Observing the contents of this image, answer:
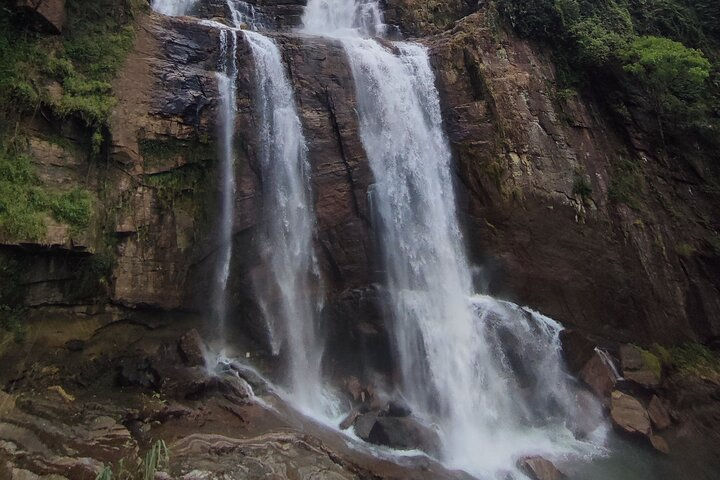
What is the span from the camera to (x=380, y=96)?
15.6m

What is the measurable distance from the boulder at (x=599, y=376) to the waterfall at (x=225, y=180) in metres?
10.6

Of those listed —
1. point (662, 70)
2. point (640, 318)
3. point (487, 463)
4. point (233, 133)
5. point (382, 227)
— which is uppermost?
point (662, 70)

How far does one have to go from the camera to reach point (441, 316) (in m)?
13.5

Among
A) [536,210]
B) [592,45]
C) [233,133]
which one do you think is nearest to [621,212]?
[536,210]

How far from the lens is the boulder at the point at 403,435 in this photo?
407 inches

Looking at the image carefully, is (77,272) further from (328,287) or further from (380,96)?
(380,96)

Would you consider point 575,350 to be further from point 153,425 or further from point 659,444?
point 153,425

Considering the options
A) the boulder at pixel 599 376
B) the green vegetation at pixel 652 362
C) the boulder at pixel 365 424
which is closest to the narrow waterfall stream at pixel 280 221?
the boulder at pixel 365 424

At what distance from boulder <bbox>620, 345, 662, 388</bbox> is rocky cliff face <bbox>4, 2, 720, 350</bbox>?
846 mm

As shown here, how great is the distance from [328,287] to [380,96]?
6840 millimetres

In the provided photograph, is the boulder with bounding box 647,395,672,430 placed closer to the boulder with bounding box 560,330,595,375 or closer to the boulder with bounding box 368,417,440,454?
the boulder with bounding box 560,330,595,375

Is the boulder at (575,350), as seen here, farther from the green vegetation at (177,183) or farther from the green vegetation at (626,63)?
the green vegetation at (177,183)

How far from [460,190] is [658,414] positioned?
8614 mm

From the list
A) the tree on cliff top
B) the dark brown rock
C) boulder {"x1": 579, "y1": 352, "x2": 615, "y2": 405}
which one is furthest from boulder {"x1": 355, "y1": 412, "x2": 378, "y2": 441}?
the tree on cliff top
